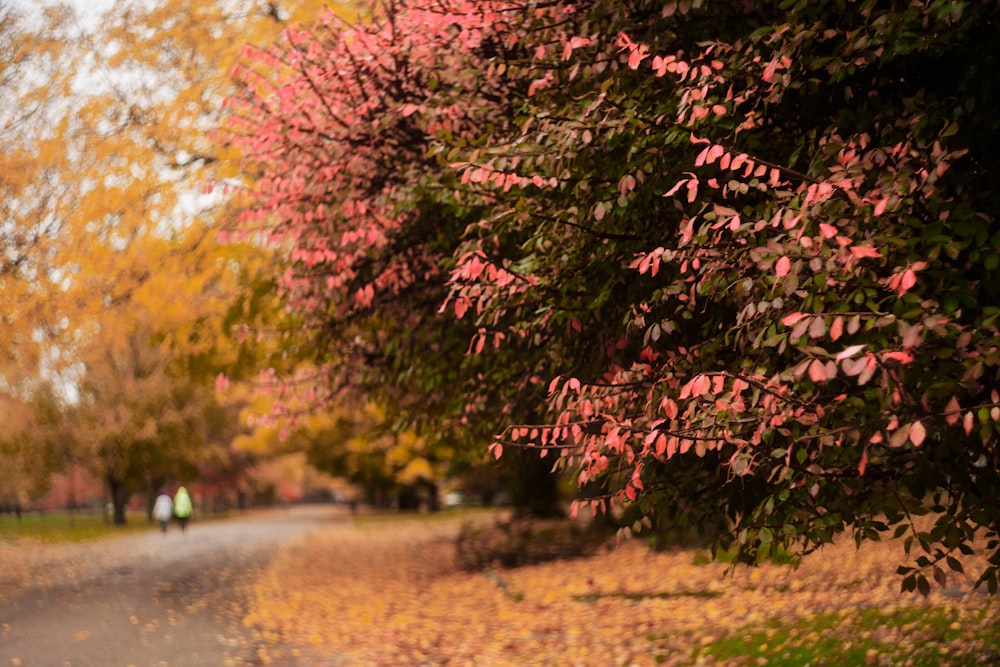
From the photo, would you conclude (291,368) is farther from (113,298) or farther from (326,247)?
(326,247)

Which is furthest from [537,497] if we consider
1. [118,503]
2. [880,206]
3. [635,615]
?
[118,503]

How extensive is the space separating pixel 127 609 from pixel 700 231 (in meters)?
10.4

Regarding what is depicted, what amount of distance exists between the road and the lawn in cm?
61

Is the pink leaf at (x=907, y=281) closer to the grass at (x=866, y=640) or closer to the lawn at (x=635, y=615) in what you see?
the lawn at (x=635, y=615)

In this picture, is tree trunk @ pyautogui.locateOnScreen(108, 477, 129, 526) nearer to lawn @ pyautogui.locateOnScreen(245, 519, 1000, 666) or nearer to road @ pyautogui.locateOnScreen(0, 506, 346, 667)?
road @ pyautogui.locateOnScreen(0, 506, 346, 667)

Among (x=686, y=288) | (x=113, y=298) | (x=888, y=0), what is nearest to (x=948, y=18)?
(x=888, y=0)

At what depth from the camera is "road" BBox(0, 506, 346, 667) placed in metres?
8.71

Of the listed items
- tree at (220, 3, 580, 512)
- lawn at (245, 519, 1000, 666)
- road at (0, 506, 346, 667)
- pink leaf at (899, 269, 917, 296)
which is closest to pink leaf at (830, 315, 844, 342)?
pink leaf at (899, 269, 917, 296)

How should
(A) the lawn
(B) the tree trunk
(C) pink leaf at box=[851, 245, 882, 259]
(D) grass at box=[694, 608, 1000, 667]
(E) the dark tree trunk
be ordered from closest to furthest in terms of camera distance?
(C) pink leaf at box=[851, 245, 882, 259], (D) grass at box=[694, 608, 1000, 667], (A) the lawn, (E) the dark tree trunk, (B) the tree trunk

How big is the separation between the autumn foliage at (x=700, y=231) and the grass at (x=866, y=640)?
65.7 inches

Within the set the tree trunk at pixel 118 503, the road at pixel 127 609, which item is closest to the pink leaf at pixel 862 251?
the road at pixel 127 609

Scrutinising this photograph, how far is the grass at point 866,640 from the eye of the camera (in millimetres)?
6797

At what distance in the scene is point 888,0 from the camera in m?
4.93

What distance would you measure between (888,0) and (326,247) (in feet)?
15.5
